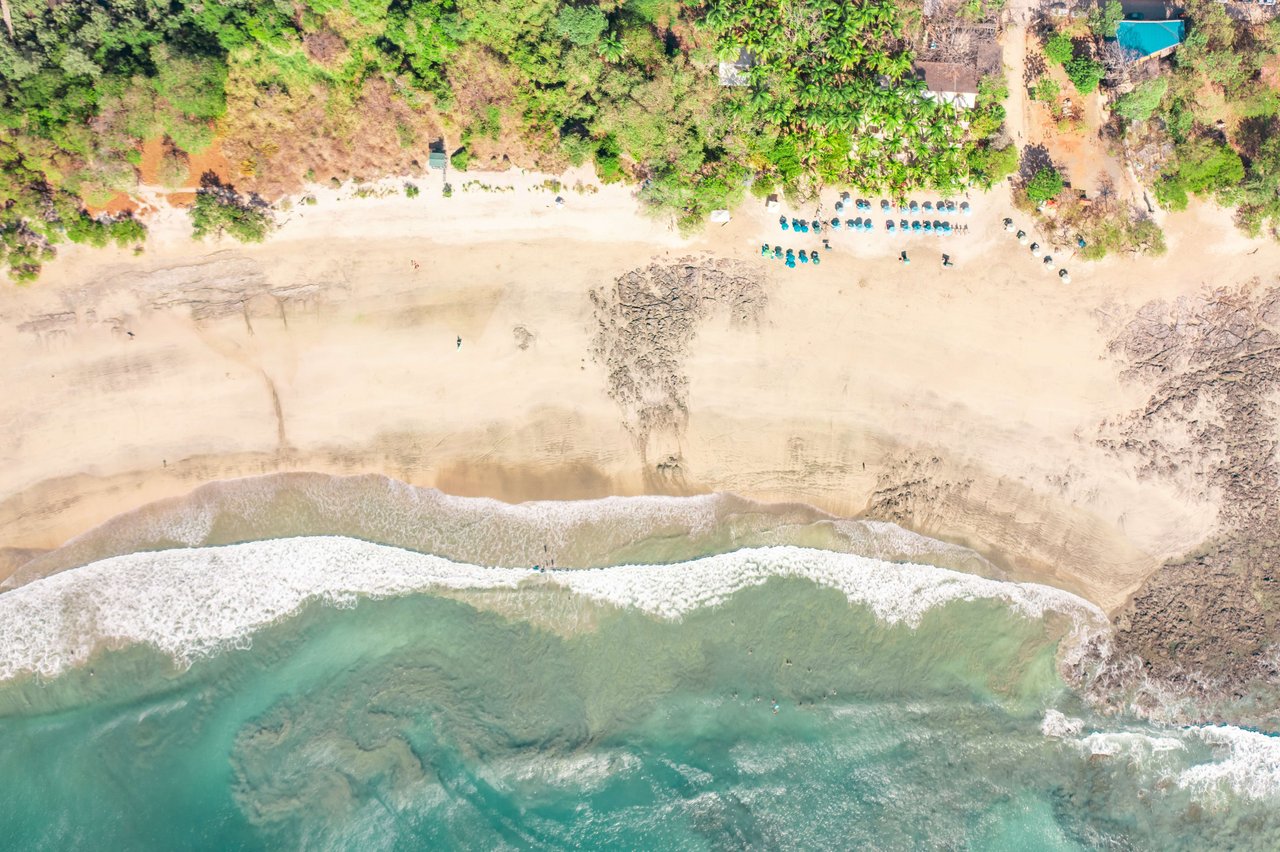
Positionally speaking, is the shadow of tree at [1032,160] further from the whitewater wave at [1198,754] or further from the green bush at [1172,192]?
the whitewater wave at [1198,754]

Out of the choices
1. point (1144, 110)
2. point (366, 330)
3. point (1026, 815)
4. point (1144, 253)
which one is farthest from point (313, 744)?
point (1144, 110)

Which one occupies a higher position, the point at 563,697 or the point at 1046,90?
the point at 1046,90

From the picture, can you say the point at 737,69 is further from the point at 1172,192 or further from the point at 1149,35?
the point at 1172,192

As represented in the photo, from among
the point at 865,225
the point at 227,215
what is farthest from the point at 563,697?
the point at 227,215

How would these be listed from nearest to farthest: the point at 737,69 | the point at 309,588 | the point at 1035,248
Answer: the point at 737,69
the point at 309,588
the point at 1035,248

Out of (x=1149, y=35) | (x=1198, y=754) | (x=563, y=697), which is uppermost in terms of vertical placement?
(x=1149, y=35)

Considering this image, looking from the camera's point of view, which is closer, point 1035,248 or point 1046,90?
point 1046,90

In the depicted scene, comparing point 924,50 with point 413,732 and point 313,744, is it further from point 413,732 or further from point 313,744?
point 313,744
